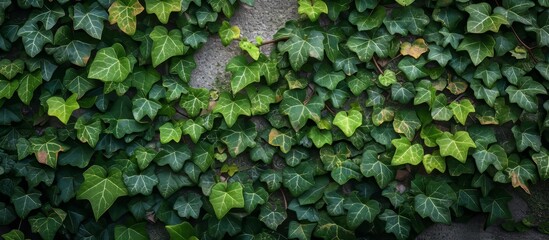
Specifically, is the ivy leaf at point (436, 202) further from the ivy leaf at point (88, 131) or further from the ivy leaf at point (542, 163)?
the ivy leaf at point (88, 131)

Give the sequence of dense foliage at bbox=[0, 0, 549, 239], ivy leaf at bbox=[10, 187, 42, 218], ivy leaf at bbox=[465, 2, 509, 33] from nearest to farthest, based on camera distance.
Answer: ivy leaf at bbox=[465, 2, 509, 33]
dense foliage at bbox=[0, 0, 549, 239]
ivy leaf at bbox=[10, 187, 42, 218]

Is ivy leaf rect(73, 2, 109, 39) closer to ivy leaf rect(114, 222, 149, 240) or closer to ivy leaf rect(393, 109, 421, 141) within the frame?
ivy leaf rect(114, 222, 149, 240)

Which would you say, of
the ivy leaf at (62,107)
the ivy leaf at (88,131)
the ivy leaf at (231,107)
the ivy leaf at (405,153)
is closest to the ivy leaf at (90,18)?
the ivy leaf at (62,107)

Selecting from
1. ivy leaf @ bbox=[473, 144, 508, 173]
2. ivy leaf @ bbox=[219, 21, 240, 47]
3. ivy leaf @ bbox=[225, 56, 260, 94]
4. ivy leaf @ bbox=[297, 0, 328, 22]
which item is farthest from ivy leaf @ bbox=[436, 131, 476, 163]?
ivy leaf @ bbox=[219, 21, 240, 47]

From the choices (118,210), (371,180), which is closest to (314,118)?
(371,180)

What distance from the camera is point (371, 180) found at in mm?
2898

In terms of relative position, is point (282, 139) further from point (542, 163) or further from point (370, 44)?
point (542, 163)

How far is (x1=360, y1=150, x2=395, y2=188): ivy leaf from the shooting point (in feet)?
9.21

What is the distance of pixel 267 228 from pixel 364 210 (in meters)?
0.54

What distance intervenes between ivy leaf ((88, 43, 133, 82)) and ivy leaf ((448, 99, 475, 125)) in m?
1.68

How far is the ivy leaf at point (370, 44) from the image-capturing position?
2766 millimetres

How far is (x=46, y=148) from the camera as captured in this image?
9.21 feet

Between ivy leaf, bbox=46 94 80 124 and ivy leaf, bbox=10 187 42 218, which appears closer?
ivy leaf, bbox=46 94 80 124

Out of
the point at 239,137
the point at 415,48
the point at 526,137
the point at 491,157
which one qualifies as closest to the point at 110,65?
the point at 239,137
